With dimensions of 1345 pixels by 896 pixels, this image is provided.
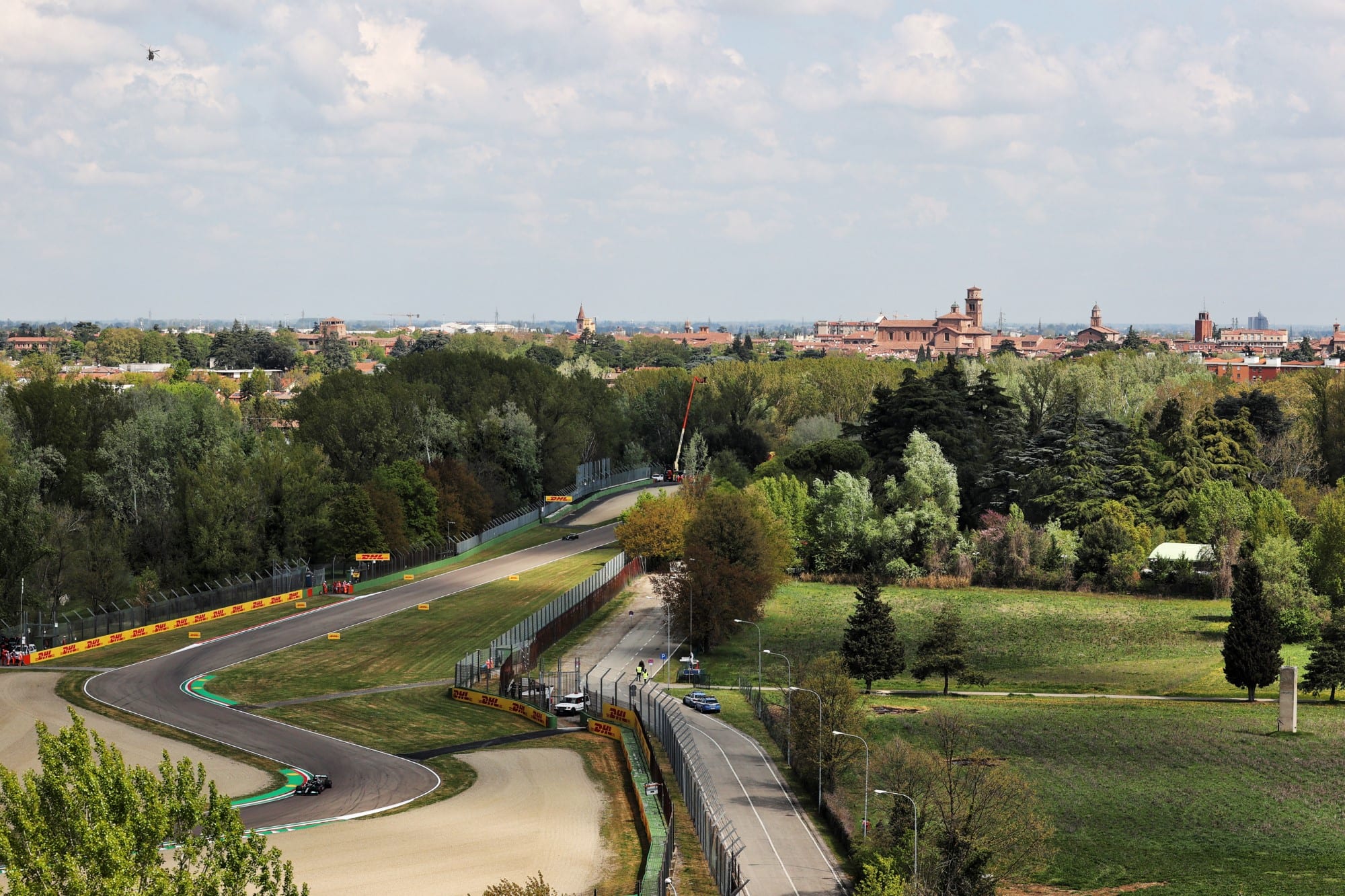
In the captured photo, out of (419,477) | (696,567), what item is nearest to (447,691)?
(696,567)

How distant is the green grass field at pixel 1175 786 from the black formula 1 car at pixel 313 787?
2178cm

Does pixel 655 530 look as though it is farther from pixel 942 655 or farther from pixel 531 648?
pixel 942 655

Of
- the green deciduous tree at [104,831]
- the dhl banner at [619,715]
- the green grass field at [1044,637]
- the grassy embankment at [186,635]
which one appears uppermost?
the green deciduous tree at [104,831]

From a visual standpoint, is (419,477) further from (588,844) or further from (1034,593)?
(588,844)

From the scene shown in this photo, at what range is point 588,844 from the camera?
5050 cm

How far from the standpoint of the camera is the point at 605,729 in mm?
69562

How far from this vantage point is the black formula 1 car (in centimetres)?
5734

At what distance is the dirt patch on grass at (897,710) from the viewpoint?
72188 millimetres

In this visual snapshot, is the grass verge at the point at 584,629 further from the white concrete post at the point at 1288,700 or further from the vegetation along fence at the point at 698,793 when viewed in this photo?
the white concrete post at the point at 1288,700

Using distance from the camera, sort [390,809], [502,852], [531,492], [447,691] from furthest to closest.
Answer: [531,492]
[447,691]
[390,809]
[502,852]

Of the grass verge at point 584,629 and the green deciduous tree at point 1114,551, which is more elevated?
the green deciduous tree at point 1114,551

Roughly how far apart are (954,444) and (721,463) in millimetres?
26717

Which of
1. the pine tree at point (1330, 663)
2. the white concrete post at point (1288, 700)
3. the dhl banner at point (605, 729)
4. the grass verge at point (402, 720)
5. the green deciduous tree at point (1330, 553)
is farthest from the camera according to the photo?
the green deciduous tree at point (1330, 553)

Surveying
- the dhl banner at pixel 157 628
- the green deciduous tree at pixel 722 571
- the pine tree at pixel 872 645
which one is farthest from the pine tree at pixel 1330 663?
the dhl banner at pixel 157 628
